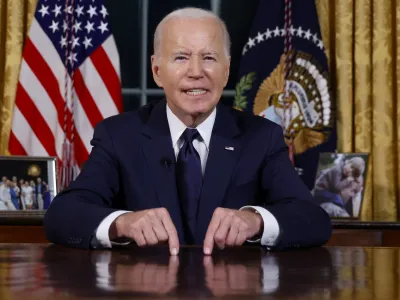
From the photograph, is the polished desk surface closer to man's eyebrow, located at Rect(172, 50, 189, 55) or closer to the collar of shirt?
the collar of shirt

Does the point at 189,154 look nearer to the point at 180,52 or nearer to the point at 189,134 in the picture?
the point at 189,134

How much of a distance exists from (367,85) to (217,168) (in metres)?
1.96

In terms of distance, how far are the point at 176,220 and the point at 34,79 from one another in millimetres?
2062

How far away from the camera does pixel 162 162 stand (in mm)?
2482

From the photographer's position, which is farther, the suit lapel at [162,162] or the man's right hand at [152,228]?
the suit lapel at [162,162]

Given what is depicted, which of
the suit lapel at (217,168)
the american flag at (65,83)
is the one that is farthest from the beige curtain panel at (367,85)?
the suit lapel at (217,168)

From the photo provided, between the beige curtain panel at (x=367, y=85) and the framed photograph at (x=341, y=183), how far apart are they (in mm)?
224

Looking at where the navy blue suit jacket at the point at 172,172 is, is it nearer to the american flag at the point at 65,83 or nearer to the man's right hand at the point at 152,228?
the man's right hand at the point at 152,228

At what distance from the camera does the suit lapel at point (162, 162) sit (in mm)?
2438

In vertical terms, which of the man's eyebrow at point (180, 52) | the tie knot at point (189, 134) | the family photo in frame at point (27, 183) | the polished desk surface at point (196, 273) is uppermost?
the man's eyebrow at point (180, 52)

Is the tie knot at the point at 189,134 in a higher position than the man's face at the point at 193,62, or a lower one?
lower

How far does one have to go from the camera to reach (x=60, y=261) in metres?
1.69

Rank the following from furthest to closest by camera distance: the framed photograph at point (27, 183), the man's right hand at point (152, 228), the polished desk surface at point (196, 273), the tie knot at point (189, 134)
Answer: the framed photograph at point (27, 183) → the tie knot at point (189, 134) → the man's right hand at point (152, 228) → the polished desk surface at point (196, 273)

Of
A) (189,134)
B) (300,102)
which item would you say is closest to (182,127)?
(189,134)
